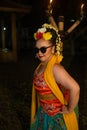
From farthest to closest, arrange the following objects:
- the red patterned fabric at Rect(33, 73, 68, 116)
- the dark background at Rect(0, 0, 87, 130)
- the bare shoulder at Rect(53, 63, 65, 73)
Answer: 1. the dark background at Rect(0, 0, 87, 130)
2. the red patterned fabric at Rect(33, 73, 68, 116)
3. the bare shoulder at Rect(53, 63, 65, 73)

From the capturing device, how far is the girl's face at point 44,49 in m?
3.04

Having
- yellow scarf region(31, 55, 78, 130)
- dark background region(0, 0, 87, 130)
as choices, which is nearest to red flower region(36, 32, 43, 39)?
yellow scarf region(31, 55, 78, 130)

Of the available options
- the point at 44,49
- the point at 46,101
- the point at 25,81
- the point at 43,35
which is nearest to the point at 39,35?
the point at 43,35

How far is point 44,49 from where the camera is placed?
3031 millimetres

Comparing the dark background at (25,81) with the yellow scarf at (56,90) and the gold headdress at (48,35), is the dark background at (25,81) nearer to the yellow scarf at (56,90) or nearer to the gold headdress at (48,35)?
the gold headdress at (48,35)

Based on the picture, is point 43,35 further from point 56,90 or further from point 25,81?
point 25,81

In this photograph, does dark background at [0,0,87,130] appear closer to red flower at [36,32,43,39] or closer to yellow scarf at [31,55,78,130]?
red flower at [36,32,43,39]

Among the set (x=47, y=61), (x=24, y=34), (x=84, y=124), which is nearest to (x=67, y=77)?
(x=47, y=61)

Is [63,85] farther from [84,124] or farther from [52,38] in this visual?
[84,124]

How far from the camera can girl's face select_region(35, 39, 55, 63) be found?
9.96ft

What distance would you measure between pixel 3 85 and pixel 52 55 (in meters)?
6.16

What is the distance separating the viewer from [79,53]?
18766 mm

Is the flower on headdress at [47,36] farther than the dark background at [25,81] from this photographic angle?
No

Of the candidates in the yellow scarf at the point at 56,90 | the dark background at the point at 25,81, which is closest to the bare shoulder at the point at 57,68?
the yellow scarf at the point at 56,90
